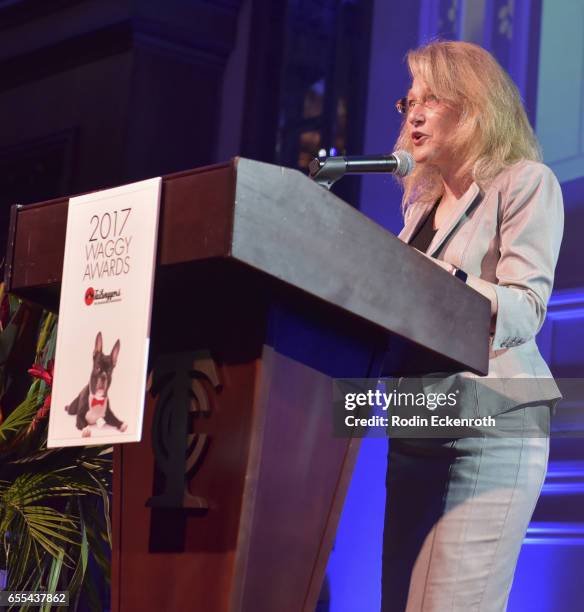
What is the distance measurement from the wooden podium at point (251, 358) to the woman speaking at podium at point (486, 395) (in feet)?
0.64

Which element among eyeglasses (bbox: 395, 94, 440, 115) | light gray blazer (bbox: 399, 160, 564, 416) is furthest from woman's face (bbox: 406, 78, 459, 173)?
Answer: light gray blazer (bbox: 399, 160, 564, 416)

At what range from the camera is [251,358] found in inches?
41.6

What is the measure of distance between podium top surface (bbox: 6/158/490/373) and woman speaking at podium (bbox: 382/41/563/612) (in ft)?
0.39

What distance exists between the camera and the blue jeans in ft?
4.42

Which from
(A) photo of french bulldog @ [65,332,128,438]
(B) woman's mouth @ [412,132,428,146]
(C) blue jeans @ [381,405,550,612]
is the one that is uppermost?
(B) woman's mouth @ [412,132,428,146]

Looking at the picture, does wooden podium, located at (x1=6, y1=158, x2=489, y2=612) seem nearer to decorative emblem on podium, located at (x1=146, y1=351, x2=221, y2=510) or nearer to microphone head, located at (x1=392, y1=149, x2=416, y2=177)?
decorative emblem on podium, located at (x1=146, y1=351, x2=221, y2=510)

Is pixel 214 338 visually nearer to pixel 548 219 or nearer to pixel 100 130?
pixel 548 219

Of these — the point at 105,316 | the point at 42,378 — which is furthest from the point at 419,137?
the point at 42,378

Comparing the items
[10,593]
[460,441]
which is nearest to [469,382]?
[460,441]

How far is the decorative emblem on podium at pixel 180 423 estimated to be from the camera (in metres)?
1.10

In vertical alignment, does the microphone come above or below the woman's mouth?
below

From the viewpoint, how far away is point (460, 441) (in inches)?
54.6

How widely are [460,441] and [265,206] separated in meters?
0.57

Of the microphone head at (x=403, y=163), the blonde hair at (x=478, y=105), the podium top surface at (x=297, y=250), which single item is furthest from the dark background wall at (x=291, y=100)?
the podium top surface at (x=297, y=250)
